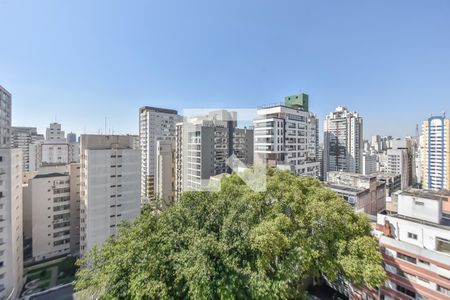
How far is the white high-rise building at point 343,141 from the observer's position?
39.3 metres

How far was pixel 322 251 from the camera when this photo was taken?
236 inches

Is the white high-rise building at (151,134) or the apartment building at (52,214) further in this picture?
the white high-rise building at (151,134)

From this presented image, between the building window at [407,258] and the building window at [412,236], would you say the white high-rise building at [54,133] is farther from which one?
the building window at [412,236]

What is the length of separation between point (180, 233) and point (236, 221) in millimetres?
1529

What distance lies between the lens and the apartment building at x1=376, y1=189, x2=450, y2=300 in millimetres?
6582

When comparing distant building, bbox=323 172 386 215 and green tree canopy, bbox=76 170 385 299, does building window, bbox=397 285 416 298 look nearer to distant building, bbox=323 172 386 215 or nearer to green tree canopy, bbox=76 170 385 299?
green tree canopy, bbox=76 170 385 299

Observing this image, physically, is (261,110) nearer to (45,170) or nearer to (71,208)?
(71,208)

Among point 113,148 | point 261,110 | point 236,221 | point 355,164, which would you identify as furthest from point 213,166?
point 355,164

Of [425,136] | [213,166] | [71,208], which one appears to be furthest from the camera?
[425,136]

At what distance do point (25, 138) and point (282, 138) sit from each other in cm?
4521

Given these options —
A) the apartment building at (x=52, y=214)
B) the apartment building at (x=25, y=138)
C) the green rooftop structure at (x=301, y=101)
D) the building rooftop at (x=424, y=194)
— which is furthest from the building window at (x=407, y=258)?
the apartment building at (x=25, y=138)

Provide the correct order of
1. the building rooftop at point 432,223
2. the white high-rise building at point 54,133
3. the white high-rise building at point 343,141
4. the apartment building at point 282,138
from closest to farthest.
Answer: the building rooftop at point 432,223
the apartment building at point 282,138
the white high-rise building at point 343,141
the white high-rise building at point 54,133

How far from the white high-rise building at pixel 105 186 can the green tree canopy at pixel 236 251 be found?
8058 millimetres

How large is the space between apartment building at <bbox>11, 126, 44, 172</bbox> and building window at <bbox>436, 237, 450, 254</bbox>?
4519cm
